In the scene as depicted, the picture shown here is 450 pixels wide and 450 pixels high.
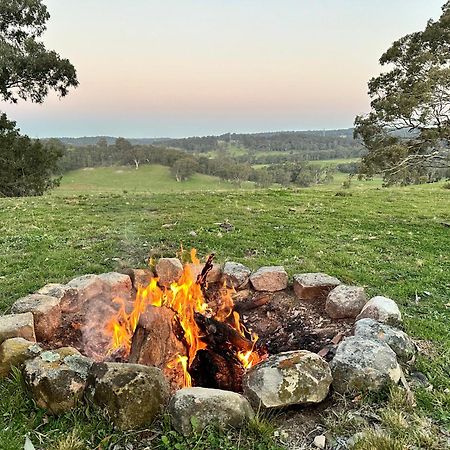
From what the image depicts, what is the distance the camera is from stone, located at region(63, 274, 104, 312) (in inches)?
186

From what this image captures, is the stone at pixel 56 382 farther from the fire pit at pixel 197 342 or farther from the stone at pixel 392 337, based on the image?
the stone at pixel 392 337

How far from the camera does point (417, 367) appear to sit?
380 centimetres

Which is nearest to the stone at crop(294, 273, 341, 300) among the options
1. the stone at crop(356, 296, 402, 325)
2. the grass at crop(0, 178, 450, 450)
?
the stone at crop(356, 296, 402, 325)

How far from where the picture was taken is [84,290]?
480cm

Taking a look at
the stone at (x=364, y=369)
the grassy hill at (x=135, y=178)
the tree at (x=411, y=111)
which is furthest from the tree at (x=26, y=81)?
the grassy hill at (x=135, y=178)

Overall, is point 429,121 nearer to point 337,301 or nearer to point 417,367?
point 337,301

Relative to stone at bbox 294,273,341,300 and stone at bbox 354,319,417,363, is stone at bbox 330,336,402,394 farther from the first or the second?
stone at bbox 294,273,341,300

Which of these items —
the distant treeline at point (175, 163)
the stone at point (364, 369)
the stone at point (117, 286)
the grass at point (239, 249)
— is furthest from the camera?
the distant treeline at point (175, 163)

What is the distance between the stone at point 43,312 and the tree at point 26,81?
17052 millimetres

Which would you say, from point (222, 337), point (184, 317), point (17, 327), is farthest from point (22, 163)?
point (222, 337)

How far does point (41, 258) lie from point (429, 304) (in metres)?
6.48

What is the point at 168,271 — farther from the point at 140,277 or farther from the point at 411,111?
the point at 411,111

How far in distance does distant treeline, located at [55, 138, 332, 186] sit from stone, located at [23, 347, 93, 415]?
5121 cm

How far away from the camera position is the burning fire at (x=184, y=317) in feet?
12.8
